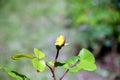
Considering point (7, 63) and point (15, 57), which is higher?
point (15, 57)

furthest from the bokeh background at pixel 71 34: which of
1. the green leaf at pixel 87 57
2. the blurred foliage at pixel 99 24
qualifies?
the green leaf at pixel 87 57

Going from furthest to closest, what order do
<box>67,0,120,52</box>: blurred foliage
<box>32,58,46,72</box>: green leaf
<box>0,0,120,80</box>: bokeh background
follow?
<box>67,0,120,52</box>: blurred foliage, <box>0,0,120,80</box>: bokeh background, <box>32,58,46,72</box>: green leaf

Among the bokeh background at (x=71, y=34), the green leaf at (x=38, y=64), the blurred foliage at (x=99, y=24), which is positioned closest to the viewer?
the green leaf at (x=38, y=64)

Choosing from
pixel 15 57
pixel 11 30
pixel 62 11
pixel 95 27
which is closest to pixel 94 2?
pixel 95 27

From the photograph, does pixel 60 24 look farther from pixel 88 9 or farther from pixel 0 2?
pixel 0 2

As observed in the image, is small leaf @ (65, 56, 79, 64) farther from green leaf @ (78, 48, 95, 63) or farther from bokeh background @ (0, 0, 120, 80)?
bokeh background @ (0, 0, 120, 80)

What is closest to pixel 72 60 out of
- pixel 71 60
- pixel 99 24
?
pixel 71 60

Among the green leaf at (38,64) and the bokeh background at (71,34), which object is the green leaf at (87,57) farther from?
the bokeh background at (71,34)

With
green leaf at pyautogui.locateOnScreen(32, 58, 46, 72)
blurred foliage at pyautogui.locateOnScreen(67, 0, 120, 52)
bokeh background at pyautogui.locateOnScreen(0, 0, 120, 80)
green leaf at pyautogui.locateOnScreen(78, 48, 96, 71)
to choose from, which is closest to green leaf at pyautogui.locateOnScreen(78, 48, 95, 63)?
green leaf at pyautogui.locateOnScreen(78, 48, 96, 71)
